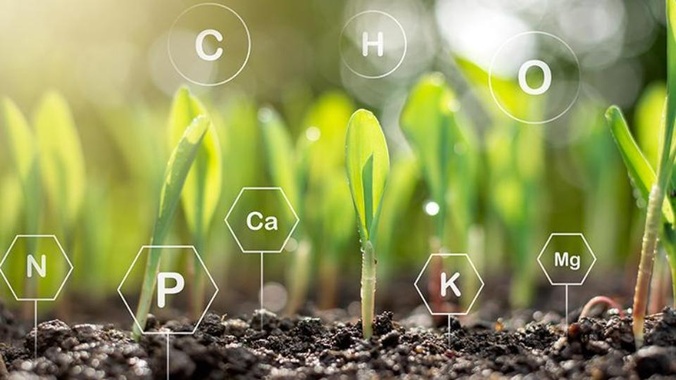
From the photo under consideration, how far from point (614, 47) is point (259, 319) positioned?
7.98 ft

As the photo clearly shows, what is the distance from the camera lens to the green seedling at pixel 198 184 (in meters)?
0.92

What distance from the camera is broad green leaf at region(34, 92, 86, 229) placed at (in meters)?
1.07

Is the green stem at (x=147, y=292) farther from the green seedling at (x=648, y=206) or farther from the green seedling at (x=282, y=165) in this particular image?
the green seedling at (x=648, y=206)

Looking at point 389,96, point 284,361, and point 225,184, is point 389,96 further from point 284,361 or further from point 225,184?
point 284,361

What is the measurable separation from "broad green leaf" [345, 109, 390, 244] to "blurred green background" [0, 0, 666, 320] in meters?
0.32

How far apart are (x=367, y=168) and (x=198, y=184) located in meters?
0.24

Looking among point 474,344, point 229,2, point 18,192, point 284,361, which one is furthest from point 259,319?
point 229,2

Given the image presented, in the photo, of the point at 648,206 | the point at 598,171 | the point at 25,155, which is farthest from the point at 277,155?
the point at 598,171

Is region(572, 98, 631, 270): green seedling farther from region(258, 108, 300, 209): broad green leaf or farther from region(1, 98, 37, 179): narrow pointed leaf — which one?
region(1, 98, 37, 179): narrow pointed leaf

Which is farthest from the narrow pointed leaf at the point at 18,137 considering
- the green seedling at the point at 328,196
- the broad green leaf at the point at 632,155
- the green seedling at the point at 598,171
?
the green seedling at the point at 598,171

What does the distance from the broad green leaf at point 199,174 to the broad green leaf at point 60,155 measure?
0.21m

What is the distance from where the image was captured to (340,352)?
774 millimetres

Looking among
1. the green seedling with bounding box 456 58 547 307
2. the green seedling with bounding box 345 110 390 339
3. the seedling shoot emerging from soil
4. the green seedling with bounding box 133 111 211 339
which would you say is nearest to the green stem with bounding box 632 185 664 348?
the seedling shoot emerging from soil

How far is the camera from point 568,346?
78 cm
